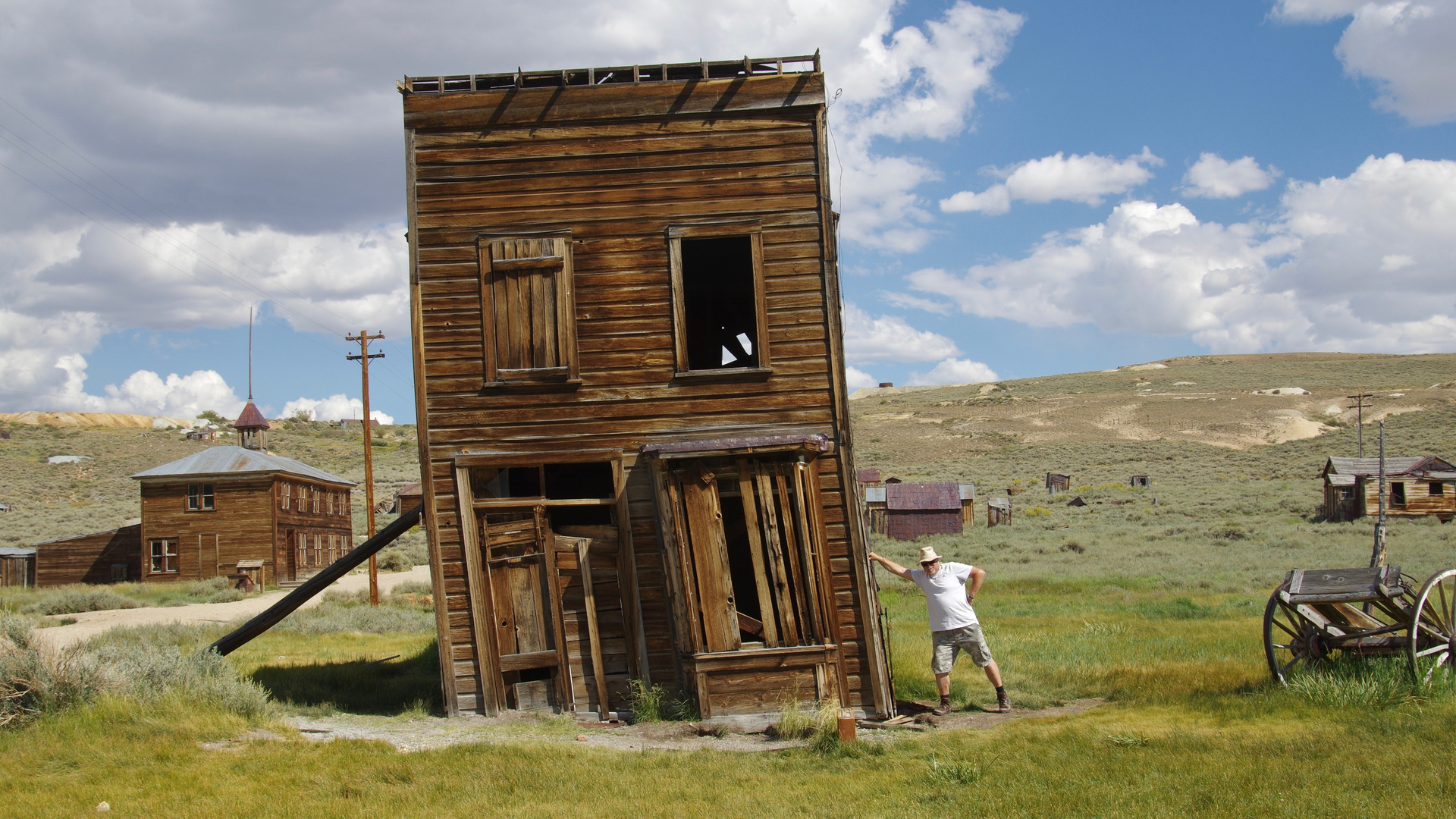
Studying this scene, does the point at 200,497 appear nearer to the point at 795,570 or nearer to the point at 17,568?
the point at 17,568

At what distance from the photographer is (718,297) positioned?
1359 cm

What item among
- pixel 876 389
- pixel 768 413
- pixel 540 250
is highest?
pixel 876 389

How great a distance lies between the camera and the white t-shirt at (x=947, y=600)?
360 inches

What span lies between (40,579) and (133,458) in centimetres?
4660

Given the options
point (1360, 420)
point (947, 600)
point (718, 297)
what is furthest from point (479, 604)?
point (1360, 420)

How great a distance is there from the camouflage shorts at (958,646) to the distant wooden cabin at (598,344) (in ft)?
1.72

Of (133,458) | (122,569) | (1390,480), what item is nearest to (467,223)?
(122,569)

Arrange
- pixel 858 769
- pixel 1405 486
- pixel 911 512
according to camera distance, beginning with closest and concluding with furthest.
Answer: pixel 858 769, pixel 1405 486, pixel 911 512

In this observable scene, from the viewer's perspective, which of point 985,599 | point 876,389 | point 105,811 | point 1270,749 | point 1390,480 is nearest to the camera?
point 105,811

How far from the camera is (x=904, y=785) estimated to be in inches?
256

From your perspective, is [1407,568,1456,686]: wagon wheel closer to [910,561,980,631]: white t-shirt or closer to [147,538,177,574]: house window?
[910,561,980,631]: white t-shirt

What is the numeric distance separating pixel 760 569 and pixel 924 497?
31.9 m

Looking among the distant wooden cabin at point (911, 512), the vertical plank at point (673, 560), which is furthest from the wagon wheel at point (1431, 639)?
the distant wooden cabin at point (911, 512)

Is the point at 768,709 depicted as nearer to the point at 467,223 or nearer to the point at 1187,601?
the point at 467,223
